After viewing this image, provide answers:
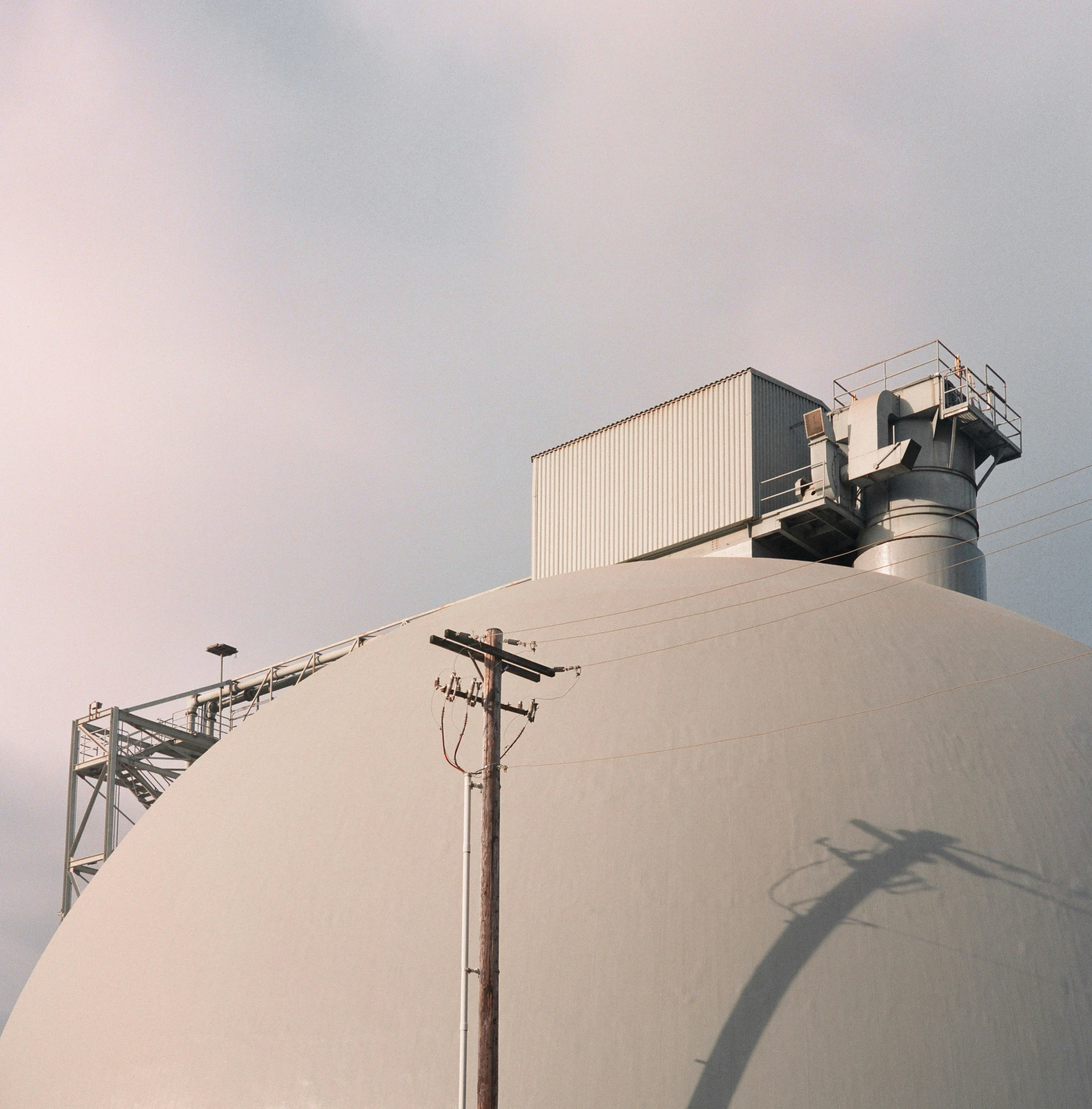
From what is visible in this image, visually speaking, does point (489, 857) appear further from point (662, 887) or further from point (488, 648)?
point (662, 887)

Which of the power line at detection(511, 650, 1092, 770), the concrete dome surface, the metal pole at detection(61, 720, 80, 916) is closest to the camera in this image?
the concrete dome surface

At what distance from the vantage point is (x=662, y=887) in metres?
16.8

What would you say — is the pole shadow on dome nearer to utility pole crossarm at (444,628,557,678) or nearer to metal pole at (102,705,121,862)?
utility pole crossarm at (444,628,557,678)

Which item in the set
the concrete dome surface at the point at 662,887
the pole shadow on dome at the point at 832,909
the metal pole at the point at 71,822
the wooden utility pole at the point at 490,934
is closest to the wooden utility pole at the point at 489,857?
the wooden utility pole at the point at 490,934

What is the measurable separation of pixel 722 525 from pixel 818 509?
2.31 metres

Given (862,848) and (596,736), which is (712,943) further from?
(596,736)

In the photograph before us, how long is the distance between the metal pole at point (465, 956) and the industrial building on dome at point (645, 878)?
0.78 ft

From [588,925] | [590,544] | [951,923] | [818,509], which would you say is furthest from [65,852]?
[951,923]

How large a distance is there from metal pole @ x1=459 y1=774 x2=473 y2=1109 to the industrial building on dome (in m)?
0.24

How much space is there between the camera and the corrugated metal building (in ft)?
97.0

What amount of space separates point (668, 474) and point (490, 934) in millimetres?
17226

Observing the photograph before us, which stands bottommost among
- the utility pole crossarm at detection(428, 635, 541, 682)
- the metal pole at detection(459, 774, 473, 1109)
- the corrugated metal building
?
the metal pole at detection(459, 774, 473, 1109)

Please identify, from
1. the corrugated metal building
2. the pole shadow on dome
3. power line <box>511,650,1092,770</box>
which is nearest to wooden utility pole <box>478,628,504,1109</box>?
the pole shadow on dome

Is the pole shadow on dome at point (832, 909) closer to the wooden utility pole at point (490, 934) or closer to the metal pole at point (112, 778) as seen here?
the wooden utility pole at point (490, 934)
